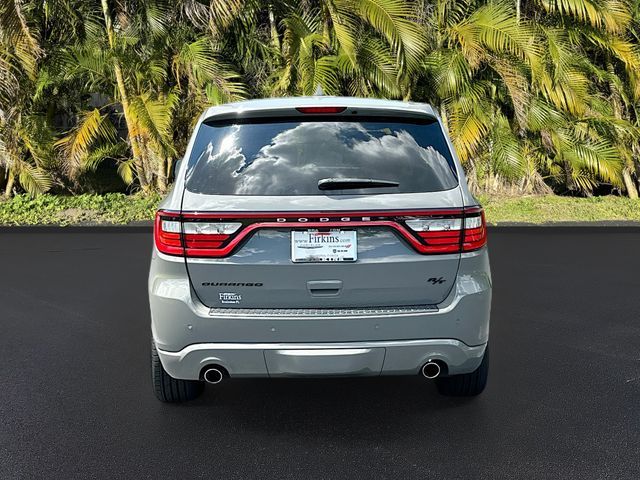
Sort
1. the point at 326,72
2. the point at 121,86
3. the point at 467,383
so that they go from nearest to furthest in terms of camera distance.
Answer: the point at 467,383 < the point at 326,72 < the point at 121,86

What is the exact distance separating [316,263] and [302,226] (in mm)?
193

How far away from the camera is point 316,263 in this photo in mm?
3398

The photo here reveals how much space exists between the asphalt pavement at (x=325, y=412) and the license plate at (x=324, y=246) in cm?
99

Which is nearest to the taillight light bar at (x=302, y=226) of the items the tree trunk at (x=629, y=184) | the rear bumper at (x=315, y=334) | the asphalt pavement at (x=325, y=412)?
the rear bumper at (x=315, y=334)

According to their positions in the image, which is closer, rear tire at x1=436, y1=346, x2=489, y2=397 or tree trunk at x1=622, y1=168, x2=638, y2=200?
rear tire at x1=436, y1=346, x2=489, y2=397

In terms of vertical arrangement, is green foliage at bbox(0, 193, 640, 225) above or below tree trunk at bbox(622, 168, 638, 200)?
above

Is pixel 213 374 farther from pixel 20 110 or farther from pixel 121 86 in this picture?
pixel 20 110

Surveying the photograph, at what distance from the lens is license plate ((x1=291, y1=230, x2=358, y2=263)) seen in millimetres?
3395

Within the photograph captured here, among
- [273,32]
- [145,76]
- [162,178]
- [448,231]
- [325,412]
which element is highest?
[448,231]

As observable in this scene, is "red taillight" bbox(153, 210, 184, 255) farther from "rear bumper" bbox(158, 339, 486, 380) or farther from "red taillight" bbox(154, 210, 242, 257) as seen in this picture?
"rear bumper" bbox(158, 339, 486, 380)

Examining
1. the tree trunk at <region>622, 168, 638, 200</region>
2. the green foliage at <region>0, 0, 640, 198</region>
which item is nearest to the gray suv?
the green foliage at <region>0, 0, 640, 198</region>

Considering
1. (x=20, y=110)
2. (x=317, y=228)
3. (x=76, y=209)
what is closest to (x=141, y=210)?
(x=76, y=209)

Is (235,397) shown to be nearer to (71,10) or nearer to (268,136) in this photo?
(268,136)

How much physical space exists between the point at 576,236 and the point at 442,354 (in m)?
8.27
